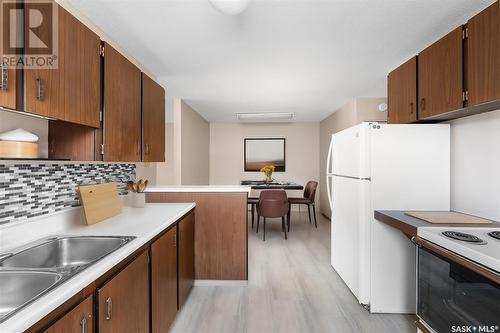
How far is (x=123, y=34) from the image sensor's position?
2.14 metres

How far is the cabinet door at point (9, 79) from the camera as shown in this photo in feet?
2.92

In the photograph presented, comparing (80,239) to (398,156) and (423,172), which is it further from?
(423,172)

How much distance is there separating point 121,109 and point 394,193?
2340mm

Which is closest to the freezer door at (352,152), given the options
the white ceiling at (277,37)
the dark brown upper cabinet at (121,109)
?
the white ceiling at (277,37)

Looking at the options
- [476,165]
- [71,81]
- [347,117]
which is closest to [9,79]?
[71,81]

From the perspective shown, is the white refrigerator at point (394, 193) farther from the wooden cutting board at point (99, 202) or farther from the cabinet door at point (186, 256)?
the wooden cutting board at point (99, 202)

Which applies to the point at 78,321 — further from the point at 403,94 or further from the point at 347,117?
the point at 347,117

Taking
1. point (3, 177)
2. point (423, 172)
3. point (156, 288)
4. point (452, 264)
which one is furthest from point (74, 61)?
point (423, 172)

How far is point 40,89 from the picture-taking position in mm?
1025

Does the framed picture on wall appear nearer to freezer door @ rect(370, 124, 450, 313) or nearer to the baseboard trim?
the baseboard trim

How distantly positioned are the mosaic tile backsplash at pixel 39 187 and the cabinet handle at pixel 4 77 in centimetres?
52

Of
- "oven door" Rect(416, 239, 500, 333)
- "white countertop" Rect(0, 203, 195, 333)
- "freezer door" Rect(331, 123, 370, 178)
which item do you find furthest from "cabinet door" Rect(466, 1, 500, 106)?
"white countertop" Rect(0, 203, 195, 333)

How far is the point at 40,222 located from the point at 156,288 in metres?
0.78

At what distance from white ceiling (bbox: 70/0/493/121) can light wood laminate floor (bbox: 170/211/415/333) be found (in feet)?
8.16
